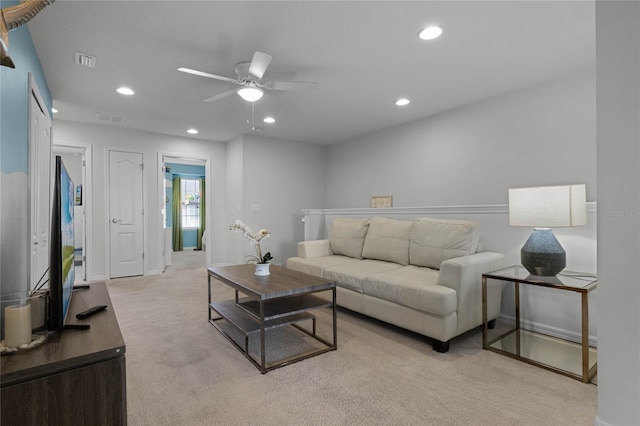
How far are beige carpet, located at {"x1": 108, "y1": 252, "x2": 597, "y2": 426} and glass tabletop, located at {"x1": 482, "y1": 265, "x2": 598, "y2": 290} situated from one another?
60cm

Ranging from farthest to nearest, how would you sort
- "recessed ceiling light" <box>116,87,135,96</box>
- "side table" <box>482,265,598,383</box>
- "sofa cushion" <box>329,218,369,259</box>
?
"sofa cushion" <box>329,218,369,259</box>, "recessed ceiling light" <box>116,87,135,96</box>, "side table" <box>482,265,598,383</box>

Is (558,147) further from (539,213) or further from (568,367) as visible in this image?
(568,367)

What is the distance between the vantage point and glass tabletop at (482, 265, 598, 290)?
217cm

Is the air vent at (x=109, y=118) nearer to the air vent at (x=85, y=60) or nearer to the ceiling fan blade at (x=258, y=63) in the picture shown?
the air vent at (x=85, y=60)

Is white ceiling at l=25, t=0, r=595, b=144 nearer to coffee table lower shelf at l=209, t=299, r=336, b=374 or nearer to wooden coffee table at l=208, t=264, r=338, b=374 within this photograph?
wooden coffee table at l=208, t=264, r=338, b=374

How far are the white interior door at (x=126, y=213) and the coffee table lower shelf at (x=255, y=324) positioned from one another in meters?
2.97

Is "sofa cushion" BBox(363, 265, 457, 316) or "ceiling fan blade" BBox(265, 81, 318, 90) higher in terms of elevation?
"ceiling fan blade" BBox(265, 81, 318, 90)

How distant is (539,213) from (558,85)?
1575 mm

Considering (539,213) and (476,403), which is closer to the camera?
(476,403)

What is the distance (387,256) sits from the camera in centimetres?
368

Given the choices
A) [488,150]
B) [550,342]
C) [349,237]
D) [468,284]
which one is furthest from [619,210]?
[349,237]

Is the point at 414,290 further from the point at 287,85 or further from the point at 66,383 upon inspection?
the point at 66,383

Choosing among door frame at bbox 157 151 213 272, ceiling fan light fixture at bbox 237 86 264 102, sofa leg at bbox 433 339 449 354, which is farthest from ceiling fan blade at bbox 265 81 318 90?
door frame at bbox 157 151 213 272

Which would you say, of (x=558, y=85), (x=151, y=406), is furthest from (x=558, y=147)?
(x=151, y=406)
